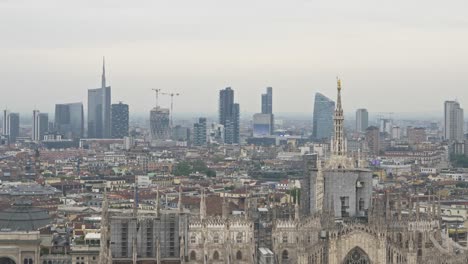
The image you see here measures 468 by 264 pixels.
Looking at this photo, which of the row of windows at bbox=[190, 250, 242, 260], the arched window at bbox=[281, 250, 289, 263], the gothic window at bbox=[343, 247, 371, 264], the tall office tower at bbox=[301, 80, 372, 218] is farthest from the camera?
the tall office tower at bbox=[301, 80, 372, 218]

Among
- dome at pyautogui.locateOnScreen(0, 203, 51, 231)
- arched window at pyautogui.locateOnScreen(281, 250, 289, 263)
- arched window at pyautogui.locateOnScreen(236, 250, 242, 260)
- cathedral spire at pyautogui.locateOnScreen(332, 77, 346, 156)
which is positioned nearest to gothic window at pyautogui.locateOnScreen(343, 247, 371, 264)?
arched window at pyautogui.locateOnScreen(281, 250, 289, 263)

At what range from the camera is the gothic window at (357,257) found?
65875 mm

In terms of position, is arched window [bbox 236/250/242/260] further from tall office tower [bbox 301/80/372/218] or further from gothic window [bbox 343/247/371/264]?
gothic window [bbox 343/247/371/264]

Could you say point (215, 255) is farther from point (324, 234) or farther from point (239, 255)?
point (324, 234)

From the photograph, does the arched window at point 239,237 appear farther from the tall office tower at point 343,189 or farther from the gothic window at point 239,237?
the tall office tower at point 343,189

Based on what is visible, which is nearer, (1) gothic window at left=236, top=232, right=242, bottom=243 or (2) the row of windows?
(2) the row of windows

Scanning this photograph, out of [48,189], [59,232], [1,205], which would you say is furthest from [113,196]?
[59,232]

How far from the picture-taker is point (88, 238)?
7800 cm

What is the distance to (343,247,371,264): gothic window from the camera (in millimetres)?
65875

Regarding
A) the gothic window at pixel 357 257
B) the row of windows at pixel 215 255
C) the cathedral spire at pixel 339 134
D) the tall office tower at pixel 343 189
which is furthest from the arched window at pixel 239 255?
the cathedral spire at pixel 339 134

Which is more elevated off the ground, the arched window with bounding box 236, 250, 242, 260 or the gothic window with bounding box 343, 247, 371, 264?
the gothic window with bounding box 343, 247, 371, 264

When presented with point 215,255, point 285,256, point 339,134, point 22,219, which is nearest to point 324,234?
point 285,256

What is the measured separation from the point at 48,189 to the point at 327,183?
60482 mm

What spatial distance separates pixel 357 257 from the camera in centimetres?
6600
